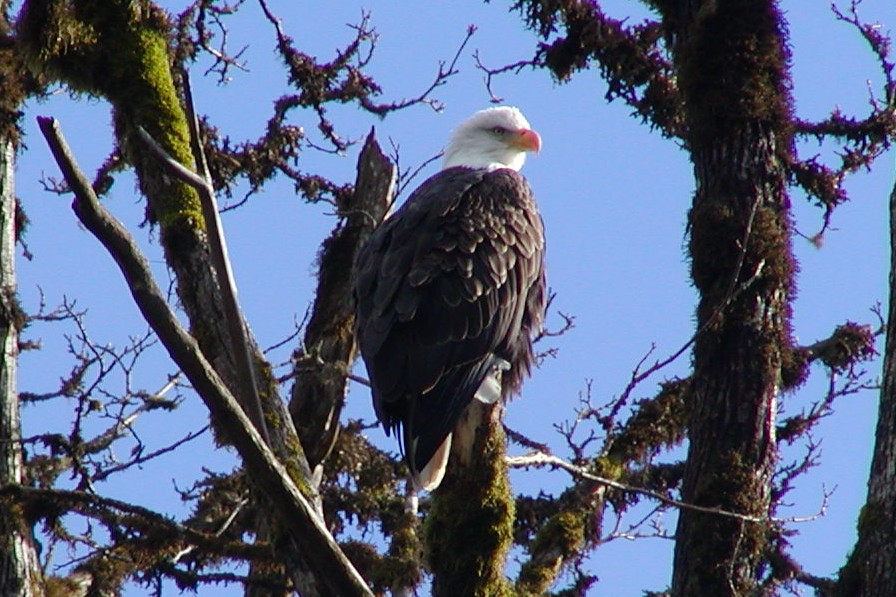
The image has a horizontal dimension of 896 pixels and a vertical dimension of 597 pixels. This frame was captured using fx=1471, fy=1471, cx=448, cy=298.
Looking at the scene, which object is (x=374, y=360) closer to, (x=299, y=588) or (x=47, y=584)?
(x=299, y=588)

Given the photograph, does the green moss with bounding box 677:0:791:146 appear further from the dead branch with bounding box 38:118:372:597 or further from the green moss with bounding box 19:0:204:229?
the dead branch with bounding box 38:118:372:597

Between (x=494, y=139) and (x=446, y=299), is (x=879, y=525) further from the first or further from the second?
(x=494, y=139)

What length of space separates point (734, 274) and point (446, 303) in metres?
1.26

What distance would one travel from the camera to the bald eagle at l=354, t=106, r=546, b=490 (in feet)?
19.3

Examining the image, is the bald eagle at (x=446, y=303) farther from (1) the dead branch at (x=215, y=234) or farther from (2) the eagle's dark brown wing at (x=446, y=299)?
(1) the dead branch at (x=215, y=234)

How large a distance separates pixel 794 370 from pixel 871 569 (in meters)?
2.00

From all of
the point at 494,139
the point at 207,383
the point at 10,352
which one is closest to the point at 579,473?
the point at 207,383

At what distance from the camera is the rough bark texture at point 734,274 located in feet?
20.9

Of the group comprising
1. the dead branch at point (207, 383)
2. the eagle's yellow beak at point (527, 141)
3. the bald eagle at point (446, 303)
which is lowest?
the dead branch at point (207, 383)

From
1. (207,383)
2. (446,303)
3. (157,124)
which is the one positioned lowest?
(207,383)

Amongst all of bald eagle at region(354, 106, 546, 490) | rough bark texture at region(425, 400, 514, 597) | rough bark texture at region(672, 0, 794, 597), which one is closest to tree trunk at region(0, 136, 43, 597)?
bald eagle at region(354, 106, 546, 490)

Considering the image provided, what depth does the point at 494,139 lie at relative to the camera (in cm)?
850

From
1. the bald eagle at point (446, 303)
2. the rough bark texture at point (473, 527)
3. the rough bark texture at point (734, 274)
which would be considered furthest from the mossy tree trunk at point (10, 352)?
the rough bark texture at point (734, 274)

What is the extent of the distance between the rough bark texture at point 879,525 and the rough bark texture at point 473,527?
1.34 metres
